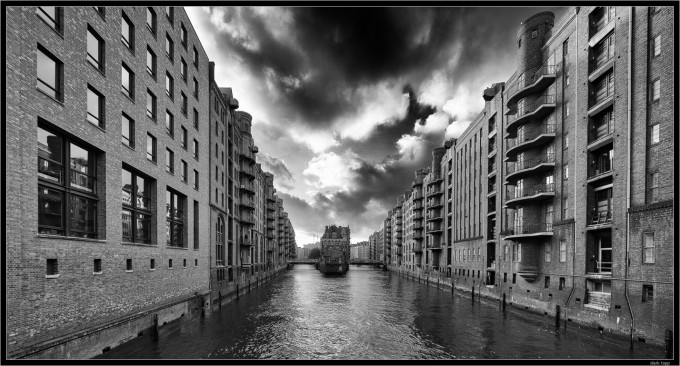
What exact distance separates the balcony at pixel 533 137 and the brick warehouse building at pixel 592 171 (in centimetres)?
9

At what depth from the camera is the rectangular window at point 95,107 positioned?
1756 centimetres

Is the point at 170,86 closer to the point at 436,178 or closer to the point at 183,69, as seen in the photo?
the point at 183,69

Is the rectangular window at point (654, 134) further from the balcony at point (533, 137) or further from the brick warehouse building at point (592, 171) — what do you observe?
the balcony at point (533, 137)

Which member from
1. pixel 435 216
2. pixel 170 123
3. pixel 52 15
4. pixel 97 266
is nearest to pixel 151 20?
pixel 170 123

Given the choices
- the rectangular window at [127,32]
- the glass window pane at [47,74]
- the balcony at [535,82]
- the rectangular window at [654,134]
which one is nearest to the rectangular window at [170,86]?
the rectangular window at [127,32]

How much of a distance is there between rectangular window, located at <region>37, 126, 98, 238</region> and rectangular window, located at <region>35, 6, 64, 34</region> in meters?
4.42

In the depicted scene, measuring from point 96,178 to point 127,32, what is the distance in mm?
9621

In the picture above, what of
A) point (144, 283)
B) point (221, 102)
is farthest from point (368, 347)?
point (221, 102)

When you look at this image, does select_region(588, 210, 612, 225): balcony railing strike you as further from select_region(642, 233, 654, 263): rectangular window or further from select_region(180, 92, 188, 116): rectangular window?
select_region(180, 92, 188, 116): rectangular window

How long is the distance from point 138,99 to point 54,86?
7.28m

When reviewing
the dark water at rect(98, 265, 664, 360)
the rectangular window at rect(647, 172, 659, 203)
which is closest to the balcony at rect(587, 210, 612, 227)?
the rectangular window at rect(647, 172, 659, 203)

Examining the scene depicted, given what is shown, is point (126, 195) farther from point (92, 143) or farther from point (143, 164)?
point (92, 143)

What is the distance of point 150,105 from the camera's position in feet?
80.8

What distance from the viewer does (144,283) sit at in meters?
21.7
